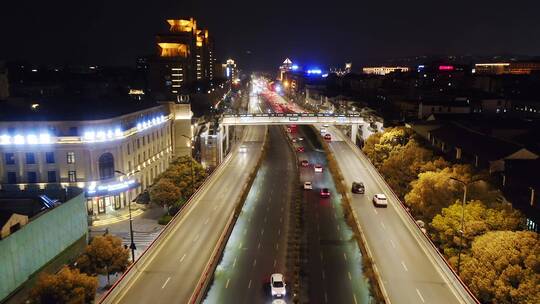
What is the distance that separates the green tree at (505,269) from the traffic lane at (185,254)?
57.5 feet

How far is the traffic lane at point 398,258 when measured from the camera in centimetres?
2989

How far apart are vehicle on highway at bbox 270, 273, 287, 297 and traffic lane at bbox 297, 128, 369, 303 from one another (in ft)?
7.27

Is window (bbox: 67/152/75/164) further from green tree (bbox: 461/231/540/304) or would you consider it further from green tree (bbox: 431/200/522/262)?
green tree (bbox: 461/231/540/304)

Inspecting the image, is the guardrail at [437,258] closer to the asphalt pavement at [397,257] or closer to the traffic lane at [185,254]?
the asphalt pavement at [397,257]

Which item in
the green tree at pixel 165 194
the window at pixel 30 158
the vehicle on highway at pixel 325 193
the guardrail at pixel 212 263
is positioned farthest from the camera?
the vehicle on highway at pixel 325 193

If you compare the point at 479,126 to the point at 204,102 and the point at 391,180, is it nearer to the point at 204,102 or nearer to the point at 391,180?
the point at 391,180

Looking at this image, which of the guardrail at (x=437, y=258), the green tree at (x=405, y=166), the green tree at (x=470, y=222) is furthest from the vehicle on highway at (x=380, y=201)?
the green tree at (x=470, y=222)

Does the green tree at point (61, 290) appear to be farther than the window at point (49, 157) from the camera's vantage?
No

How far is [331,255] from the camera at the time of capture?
4131 centimetres

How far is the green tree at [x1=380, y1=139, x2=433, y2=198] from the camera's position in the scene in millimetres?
53109

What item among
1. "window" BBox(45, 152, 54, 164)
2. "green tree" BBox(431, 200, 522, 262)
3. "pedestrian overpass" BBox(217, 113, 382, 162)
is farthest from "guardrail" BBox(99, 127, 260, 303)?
"green tree" BBox(431, 200, 522, 262)

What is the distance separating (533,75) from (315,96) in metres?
74.4

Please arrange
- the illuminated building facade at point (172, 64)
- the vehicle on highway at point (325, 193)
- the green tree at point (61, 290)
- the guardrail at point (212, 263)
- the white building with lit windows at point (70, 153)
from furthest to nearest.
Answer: the illuminated building facade at point (172, 64) → the vehicle on highway at point (325, 193) → the white building with lit windows at point (70, 153) → the guardrail at point (212, 263) → the green tree at point (61, 290)

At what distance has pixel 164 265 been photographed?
112 feet
